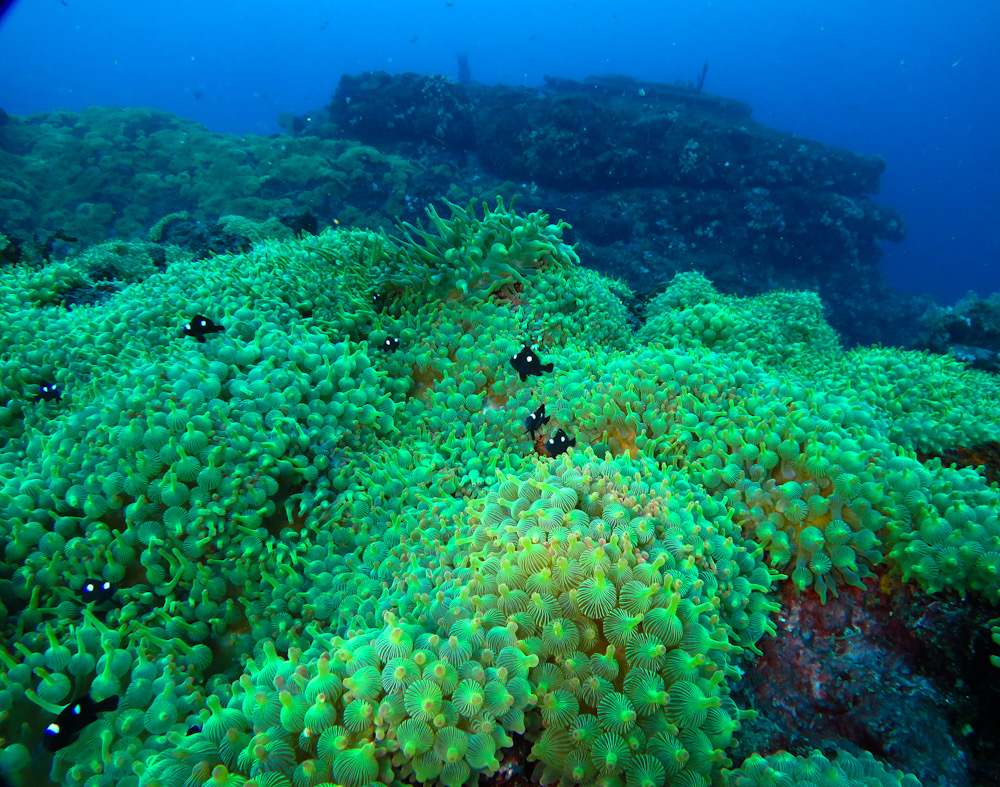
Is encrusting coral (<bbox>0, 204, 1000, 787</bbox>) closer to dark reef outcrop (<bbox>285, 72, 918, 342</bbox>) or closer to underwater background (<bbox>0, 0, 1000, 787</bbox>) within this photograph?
underwater background (<bbox>0, 0, 1000, 787</bbox>)

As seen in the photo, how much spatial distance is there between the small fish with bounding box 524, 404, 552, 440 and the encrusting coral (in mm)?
53

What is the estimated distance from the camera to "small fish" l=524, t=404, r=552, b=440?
3.49 meters

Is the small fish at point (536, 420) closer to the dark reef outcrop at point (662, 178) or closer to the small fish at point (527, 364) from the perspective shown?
the small fish at point (527, 364)

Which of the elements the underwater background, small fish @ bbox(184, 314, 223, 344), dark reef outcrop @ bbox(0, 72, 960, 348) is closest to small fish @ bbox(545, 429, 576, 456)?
the underwater background

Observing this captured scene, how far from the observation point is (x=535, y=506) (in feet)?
7.46

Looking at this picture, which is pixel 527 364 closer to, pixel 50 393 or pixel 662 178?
pixel 50 393

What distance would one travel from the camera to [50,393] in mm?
3447

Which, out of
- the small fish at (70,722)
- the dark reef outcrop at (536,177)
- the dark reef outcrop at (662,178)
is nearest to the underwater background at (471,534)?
the small fish at (70,722)

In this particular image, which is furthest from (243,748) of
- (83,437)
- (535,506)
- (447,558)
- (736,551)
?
(736,551)

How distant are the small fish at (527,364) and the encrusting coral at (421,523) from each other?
73 mm

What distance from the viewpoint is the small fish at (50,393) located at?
3.44 metres

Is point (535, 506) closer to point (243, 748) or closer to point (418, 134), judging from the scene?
point (243, 748)

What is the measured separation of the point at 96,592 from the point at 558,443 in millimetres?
Result: 2697

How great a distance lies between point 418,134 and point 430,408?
20098 millimetres
